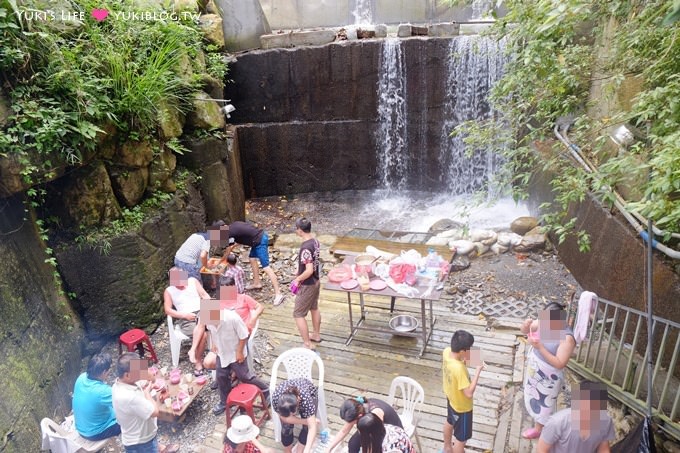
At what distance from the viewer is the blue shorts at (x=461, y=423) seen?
13.8ft

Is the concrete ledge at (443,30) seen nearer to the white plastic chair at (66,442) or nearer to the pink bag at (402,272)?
the pink bag at (402,272)

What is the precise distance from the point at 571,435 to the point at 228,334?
329 centimetres

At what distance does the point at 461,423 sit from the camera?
4.23 meters

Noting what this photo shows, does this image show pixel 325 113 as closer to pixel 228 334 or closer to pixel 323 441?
pixel 228 334

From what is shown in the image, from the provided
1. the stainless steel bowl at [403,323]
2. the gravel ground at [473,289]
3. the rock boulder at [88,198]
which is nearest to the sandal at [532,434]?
the gravel ground at [473,289]

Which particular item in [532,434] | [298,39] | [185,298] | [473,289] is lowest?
[473,289]

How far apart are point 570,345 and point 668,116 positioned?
2.14 metres

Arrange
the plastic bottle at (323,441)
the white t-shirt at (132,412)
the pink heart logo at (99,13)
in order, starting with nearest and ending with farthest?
1. the white t-shirt at (132,412)
2. the plastic bottle at (323,441)
3. the pink heart logo at (99,13)

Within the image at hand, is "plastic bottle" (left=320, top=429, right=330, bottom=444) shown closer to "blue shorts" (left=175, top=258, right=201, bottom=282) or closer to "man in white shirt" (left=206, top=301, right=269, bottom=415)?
"man in white shirt" (left=206, top=301, right=269, bottom=415)

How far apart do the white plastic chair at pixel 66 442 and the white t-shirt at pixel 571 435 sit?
4053mm

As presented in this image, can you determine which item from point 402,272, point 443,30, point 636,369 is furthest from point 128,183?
point 443,30

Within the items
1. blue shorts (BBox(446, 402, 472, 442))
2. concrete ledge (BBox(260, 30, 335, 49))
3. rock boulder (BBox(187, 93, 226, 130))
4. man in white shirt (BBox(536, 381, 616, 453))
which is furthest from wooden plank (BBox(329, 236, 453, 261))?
concrete ledge (BBox(260, 30, 335, 49))

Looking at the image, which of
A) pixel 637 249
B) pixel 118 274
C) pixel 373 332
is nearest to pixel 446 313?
pixel 373 332

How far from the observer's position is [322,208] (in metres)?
13.3
